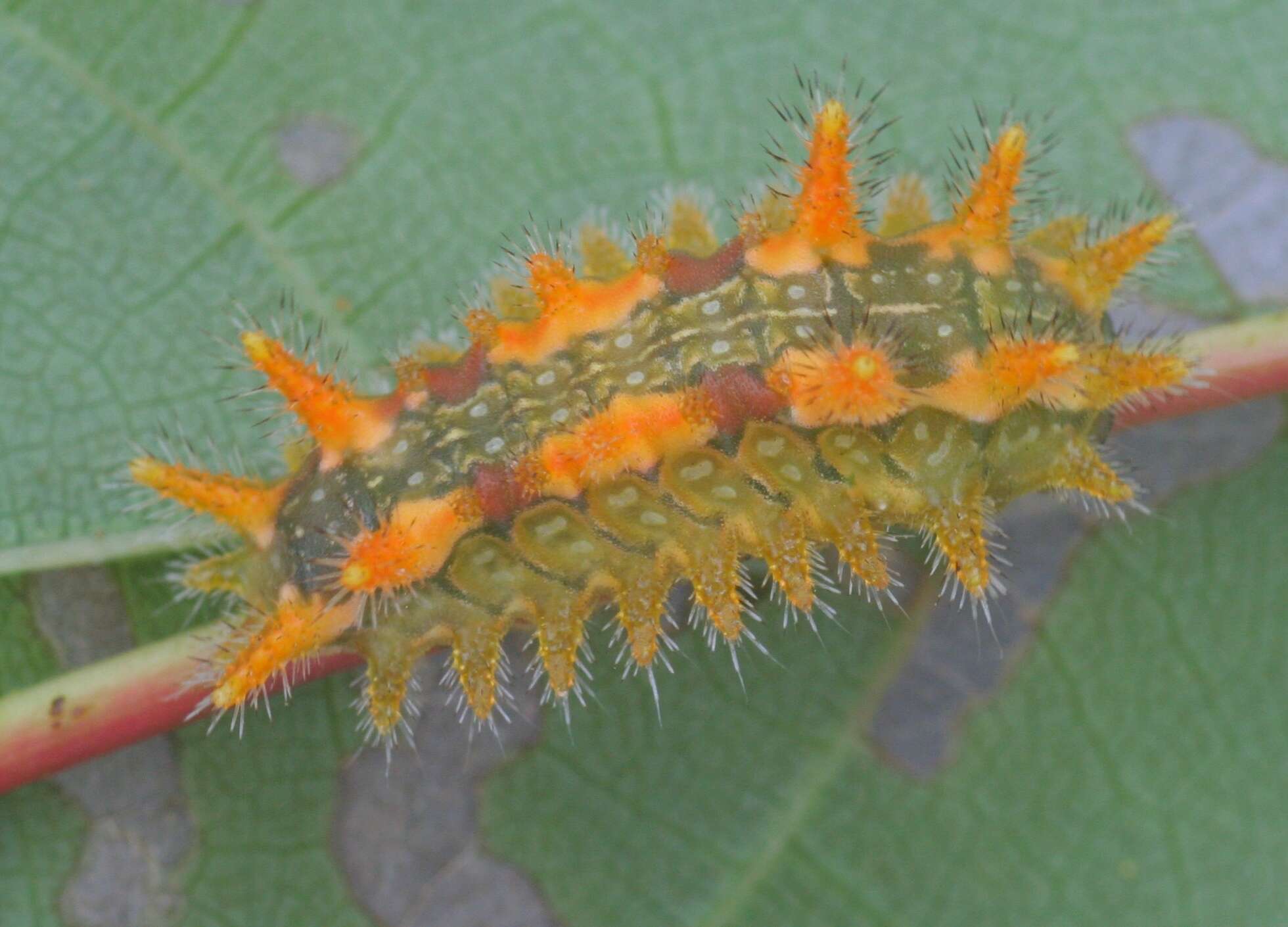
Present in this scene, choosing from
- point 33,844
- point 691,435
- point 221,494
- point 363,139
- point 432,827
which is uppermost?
point 363,139

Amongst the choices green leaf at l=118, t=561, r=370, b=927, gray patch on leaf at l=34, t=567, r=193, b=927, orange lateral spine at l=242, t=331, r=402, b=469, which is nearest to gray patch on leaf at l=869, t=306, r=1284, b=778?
→ green leaf at l=118, t=561, r=370, b=927

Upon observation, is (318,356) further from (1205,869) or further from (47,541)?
(1205,869)

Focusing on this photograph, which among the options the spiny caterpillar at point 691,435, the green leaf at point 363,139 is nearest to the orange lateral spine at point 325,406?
the spiny caterpillar at point 691,435

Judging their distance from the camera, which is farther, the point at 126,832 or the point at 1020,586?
the point at 1020,586

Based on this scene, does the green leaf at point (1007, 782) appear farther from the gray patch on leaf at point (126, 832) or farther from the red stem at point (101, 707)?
the gray patch on leaf at point (126, 832)

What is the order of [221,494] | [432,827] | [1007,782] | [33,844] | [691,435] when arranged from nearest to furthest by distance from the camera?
[691,435] → [221,494] → [33,844] → [432,827] → [1007,782]

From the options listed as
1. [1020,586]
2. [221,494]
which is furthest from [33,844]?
[1020,586]

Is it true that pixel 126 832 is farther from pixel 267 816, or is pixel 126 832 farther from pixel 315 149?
pixel 315 149
